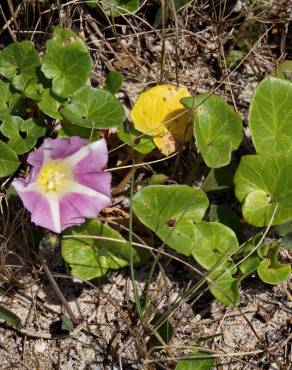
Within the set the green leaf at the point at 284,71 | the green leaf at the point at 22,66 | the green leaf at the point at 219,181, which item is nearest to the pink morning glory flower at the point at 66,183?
the green leaf at the point at 22,66

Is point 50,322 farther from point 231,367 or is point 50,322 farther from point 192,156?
point 192,156

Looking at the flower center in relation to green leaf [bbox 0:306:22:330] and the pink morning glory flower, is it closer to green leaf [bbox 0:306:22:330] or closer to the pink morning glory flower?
the pink morning glory flower

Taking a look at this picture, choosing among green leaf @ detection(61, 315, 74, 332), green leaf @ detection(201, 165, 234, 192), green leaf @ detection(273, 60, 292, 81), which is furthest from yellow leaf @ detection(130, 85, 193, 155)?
green leaf @ detection(61, 315, 74, 332)

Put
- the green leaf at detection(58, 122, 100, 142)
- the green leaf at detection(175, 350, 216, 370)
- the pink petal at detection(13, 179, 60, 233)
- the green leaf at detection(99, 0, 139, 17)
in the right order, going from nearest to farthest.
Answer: the pink petal at detection(13, 179, 60, 233), the green leaf at detection(175, 350, 216, 370), the green leaf at detection(58, 122, 100, 142), the green leaf at detection(99, 0, 139, 17)

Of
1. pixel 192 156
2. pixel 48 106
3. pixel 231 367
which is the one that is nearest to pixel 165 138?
pixel 192 156

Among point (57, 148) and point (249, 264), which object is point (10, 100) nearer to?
point (57, 148)

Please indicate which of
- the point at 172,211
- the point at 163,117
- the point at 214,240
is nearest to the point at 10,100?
the point at 163,117

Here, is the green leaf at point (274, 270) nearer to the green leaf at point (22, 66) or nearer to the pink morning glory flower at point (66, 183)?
the pink morning glory flower at point (66, 183)
